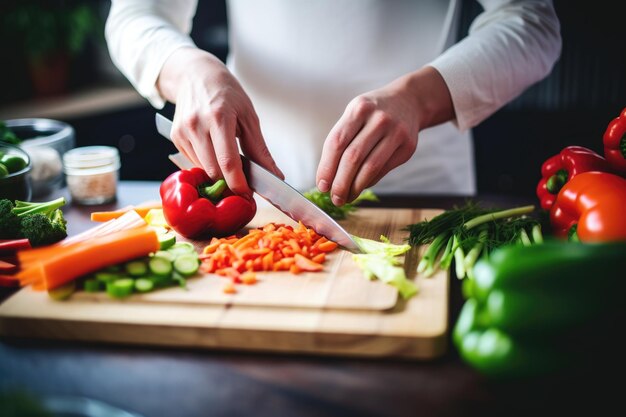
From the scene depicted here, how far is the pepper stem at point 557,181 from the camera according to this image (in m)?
1.72

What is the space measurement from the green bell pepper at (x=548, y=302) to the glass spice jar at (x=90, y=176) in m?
1.51

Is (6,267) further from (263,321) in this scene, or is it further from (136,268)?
(263,321)

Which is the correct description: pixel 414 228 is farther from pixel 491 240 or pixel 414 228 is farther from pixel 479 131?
pixel 479 131

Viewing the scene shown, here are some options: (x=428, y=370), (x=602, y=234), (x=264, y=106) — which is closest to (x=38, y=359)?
Result: (x=428, y=370)

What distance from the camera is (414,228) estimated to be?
5.49 ft

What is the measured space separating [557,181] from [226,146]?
939mm

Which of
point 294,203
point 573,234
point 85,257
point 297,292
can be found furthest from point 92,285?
point 573,234

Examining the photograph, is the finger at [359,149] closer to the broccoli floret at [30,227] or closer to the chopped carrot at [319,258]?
the chopped carrot at [319,258]

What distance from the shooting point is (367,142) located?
5.19 ft

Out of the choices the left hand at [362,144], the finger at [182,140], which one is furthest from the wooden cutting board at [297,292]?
the finger at [182,140]

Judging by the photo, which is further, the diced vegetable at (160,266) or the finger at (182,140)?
the finger at (182,140)

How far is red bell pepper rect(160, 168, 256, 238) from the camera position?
168 centimetres

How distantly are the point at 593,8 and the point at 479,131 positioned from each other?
0.78 m

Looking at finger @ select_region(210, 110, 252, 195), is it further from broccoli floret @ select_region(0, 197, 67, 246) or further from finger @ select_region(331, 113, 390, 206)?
broccoli floret @ select_region(0, 197, 67, 246)
